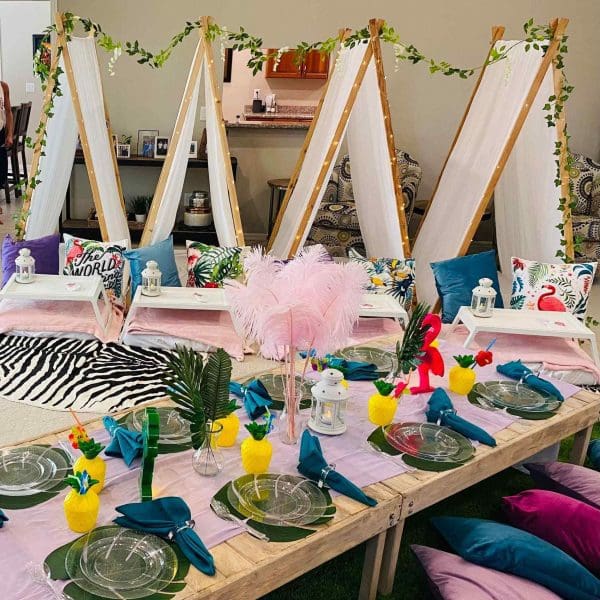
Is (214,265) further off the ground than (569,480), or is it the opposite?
(214,265)

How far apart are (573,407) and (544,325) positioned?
3.89 feet

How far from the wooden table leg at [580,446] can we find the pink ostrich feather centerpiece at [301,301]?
1383 millimetres

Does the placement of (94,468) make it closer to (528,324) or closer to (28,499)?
(28,499)

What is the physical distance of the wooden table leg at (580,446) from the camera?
2885 mm

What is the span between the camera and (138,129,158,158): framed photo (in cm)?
632

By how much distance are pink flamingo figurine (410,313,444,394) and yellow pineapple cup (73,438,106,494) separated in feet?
4.09

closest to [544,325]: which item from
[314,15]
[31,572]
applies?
[31,572]

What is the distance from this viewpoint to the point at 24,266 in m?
3.93

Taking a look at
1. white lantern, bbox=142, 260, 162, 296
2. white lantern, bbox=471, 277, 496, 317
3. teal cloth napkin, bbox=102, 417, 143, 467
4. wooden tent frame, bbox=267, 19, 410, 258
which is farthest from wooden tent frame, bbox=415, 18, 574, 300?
teal cloth napkin, bbox=102, 417, 143, 467

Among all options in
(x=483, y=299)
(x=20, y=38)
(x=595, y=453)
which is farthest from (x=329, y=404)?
(x=20, y=38)

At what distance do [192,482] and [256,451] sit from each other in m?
0.21

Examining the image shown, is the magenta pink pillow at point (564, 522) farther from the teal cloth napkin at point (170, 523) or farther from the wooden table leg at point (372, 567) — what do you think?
the teal cloth napkin at point (170, 523)

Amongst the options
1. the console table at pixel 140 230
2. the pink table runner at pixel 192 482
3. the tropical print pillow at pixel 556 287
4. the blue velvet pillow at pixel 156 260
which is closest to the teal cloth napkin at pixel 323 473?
the pink table runner at pixel 192 482

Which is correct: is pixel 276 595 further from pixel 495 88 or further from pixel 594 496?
pixel 495 88
